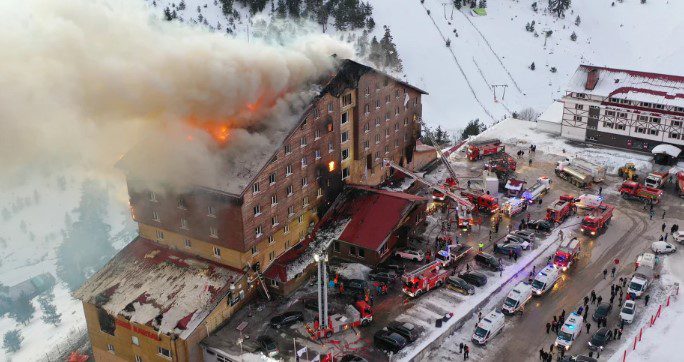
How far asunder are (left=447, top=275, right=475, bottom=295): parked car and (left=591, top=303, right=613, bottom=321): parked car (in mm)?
8521

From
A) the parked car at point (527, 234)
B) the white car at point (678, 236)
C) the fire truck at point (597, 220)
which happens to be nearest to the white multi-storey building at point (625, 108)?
the fire truck at point (597, 220)

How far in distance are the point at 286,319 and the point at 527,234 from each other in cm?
2309

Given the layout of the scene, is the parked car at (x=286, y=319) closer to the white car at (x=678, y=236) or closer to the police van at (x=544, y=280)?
the police van at (x=544, y=280)

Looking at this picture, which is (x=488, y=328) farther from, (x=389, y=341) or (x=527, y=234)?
(x=527, y=234)

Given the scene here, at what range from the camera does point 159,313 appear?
44.6 meters

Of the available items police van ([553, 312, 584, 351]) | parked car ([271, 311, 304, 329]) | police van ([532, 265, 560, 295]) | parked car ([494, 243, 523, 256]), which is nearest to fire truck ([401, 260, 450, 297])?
parked car ([494, 243, 523, 256])

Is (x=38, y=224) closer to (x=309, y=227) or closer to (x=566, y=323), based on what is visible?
(x=309, y=227)

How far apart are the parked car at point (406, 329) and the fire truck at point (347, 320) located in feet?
5.96

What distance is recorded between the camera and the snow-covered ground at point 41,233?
3086 inches

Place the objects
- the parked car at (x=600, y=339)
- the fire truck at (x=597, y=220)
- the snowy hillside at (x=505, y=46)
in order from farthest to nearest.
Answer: the snowy hillside at (x=505, y=46), the fire truck at (x=597, y=220), the parked car at (x=600, y=339)

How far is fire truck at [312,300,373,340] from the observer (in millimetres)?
43969

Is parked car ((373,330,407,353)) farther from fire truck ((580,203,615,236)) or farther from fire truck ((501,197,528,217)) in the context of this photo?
fire truck ((580,203,615,236))

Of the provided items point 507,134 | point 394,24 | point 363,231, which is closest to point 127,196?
point 363,231

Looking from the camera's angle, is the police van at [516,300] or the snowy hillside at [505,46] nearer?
the police van at [516,300]
